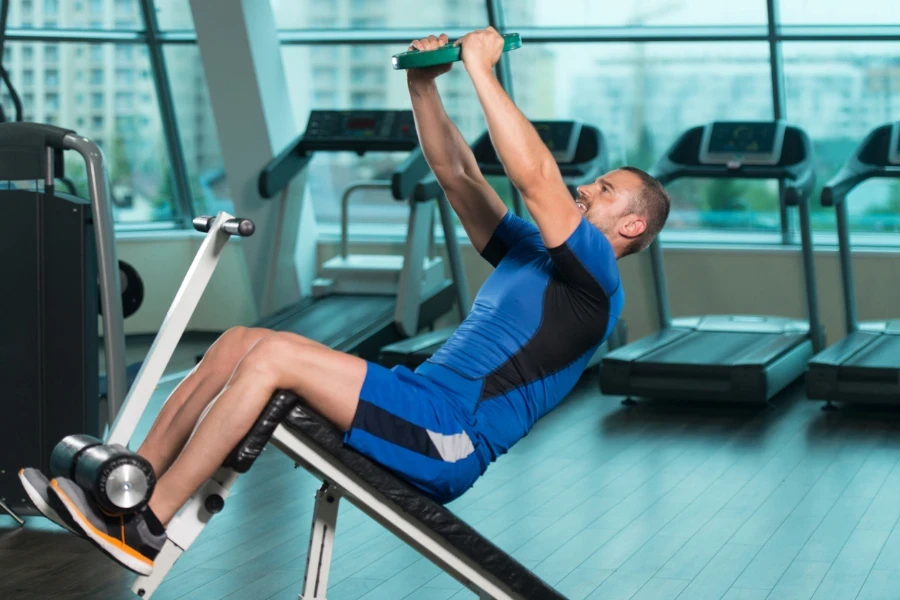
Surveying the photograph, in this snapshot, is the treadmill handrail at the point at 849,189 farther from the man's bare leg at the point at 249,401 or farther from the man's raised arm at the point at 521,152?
the man's bare leg at the point at 249,401

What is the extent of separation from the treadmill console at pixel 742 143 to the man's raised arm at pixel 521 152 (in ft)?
10.8

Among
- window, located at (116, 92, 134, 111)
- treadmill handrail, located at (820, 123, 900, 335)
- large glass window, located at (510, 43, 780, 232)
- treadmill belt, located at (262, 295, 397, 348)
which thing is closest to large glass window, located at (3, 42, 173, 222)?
window, located at (116, 92, 134, 111)

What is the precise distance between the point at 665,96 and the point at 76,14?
11.2 feet

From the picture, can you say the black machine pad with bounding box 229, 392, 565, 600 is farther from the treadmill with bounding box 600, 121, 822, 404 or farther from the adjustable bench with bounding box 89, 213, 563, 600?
the treadmill with bounding box 600, 121, 822, 404

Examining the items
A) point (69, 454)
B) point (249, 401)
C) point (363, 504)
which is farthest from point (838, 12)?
point (69, 454)

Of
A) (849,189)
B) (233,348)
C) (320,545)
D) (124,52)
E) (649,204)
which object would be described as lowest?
(320,545)

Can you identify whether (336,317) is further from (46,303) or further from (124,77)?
(46,303)

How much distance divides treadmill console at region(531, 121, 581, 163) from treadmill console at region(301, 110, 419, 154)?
2.05 feet

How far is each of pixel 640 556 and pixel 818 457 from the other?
128 centimetres

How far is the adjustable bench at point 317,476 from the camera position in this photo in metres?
2.18

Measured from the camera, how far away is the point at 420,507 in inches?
88.9

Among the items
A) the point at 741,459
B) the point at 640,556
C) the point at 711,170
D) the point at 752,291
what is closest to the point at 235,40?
the point at 711,170

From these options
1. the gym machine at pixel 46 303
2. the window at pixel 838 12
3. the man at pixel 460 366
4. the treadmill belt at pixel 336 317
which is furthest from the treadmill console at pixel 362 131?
the man at pixel 460 366

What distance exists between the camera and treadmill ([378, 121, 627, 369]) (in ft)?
18.1
